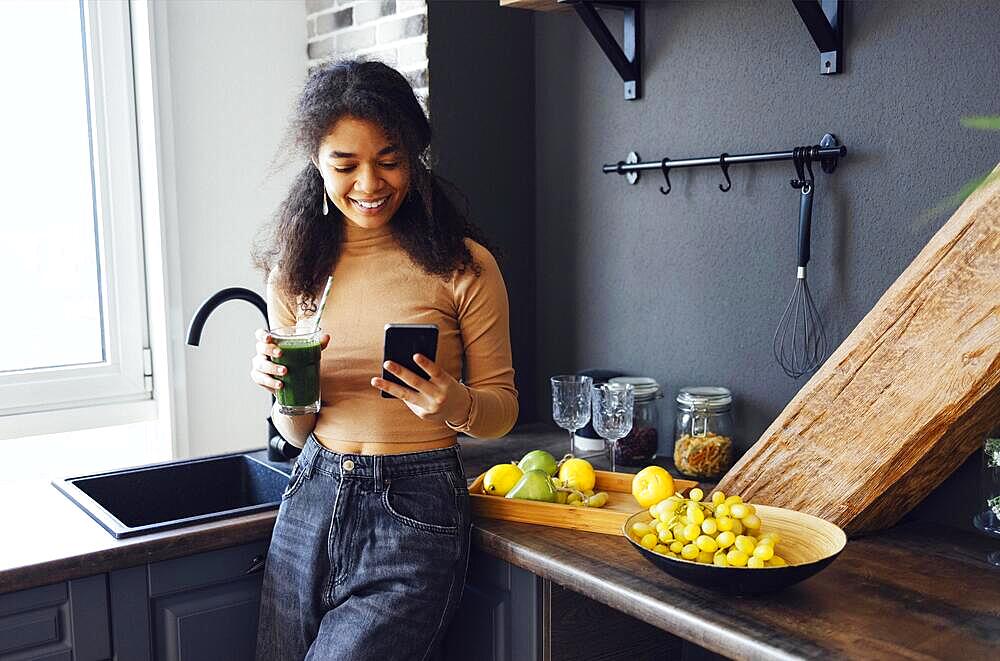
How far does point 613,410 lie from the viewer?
211 cm

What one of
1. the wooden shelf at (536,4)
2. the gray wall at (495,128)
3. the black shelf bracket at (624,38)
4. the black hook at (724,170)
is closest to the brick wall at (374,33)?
the gray wall at (495,128)

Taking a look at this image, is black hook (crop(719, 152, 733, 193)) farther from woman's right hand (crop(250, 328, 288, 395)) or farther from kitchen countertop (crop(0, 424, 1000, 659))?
woman's right hand (crop(250, 328, 288, 395))

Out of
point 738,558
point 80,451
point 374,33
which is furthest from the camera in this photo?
point 80,451

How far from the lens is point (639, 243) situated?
2420 mm

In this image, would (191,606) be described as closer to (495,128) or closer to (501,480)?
(501,480)

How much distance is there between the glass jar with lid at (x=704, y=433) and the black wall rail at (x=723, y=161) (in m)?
0.47

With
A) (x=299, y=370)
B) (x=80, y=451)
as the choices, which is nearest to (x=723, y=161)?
(x=299, y=370)

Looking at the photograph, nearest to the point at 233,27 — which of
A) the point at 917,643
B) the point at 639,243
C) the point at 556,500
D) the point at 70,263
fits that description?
the point at 70,263

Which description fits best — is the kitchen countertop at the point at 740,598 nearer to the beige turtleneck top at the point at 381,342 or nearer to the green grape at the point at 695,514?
the green grape at the point at 695,514

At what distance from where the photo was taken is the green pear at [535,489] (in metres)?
1.86

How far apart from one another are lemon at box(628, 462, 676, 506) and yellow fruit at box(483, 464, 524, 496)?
0.79 feet

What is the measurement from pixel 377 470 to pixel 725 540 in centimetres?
61

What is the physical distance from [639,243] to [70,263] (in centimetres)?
156

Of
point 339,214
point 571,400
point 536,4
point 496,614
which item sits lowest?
point 496,614
